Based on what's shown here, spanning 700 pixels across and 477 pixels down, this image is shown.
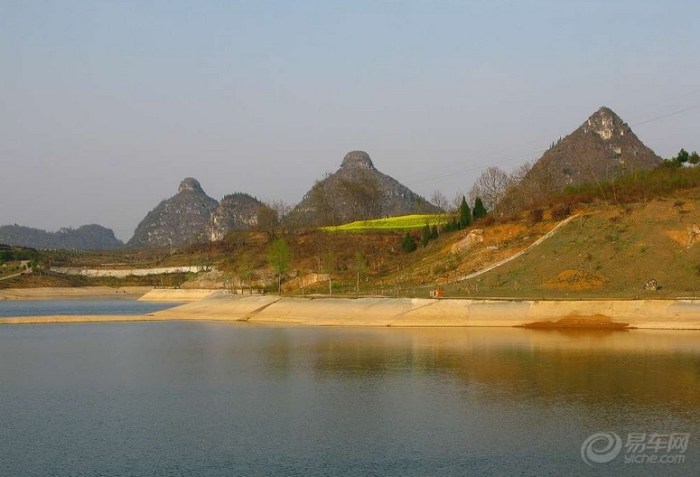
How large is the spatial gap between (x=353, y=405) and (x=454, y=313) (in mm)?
36066

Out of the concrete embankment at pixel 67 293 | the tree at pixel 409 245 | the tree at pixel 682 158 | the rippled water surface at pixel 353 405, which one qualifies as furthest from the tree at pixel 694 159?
the concrete embankment at pixel 67 293

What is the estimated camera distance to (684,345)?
5381 cm

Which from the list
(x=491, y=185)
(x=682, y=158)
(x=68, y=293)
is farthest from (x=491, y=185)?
(x=68, y=293)

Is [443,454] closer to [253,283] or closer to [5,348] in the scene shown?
[5,348]

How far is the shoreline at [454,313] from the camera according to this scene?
6481 centimetres

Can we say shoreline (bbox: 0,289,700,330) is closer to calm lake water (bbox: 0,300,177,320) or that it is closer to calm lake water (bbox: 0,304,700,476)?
calm lake water (bbox: 0,304,700,476)

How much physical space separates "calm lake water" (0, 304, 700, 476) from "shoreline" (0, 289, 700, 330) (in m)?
3.95

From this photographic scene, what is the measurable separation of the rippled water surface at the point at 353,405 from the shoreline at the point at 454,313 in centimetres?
327

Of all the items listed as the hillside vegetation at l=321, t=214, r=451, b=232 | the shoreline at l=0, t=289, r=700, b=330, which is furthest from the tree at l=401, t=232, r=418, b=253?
the shoreline at l=0, t=289, r=700, b=330

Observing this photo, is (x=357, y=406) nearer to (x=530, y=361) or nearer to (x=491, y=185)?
(x=530, y=361)

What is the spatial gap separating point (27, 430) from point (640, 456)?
2487 cm

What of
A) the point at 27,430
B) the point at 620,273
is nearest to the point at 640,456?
the point at 27,430

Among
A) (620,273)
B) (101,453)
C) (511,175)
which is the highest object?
(511,175)

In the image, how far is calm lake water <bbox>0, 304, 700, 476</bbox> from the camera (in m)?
28.5
